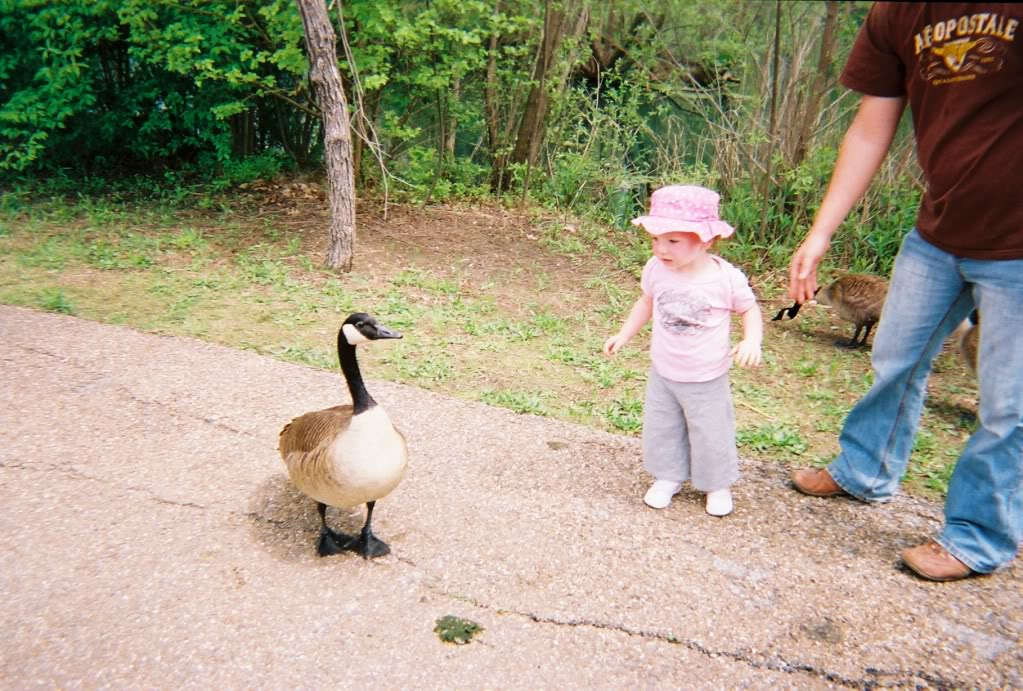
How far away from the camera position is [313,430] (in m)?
2.90

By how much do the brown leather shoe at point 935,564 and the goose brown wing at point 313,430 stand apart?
233 cm

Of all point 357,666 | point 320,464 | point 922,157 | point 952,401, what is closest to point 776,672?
point 357,666

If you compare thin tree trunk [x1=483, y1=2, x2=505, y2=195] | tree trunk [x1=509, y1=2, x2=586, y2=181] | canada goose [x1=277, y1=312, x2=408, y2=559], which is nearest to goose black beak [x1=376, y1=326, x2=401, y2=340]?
canada goose [x1=277, y1=312, x2=408, y2=559]

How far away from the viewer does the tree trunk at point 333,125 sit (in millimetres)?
5984

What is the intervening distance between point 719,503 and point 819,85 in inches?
207

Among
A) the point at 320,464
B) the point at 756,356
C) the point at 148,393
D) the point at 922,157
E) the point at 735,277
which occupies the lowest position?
the point at 148,393

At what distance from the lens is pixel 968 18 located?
7.98ft

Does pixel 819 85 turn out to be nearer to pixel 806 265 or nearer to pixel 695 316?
pixel 806 265

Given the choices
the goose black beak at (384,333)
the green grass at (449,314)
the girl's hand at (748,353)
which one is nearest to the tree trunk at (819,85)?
the green grass at (449,314)

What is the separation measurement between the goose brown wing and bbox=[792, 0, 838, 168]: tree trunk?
19.2 ft

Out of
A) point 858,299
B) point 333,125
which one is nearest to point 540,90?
point 333,125

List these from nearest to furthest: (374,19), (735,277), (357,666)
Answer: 1. (357,666)
2. (735,277)
3. (374,19)

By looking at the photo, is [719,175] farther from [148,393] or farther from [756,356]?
[148,393]

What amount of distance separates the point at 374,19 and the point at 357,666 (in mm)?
5921
